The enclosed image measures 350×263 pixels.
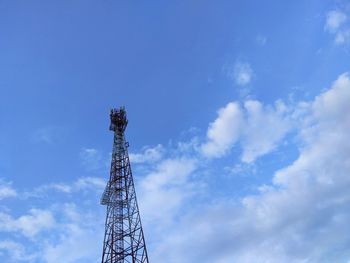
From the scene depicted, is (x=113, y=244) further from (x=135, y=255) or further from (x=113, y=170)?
(x=113, y=170)

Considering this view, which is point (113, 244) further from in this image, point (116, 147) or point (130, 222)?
point (116, 147)

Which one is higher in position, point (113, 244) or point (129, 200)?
point (129, 200)

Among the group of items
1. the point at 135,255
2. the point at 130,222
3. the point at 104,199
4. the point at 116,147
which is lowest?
the point at 135,255

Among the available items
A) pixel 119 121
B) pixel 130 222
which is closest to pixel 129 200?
pixel 130 222

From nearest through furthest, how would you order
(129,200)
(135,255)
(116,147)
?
(135,255) < (129,200) < (116,147)

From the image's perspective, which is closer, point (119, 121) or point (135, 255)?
point (135, 255)

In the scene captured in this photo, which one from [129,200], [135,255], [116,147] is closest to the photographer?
[135,255]

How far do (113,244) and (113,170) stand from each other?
9560 mm

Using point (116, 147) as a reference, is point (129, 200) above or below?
below

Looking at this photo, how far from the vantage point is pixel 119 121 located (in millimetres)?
60344

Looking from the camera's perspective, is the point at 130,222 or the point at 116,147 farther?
the point at 116,147

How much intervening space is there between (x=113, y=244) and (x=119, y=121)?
636 inches

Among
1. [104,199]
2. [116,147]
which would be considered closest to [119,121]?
[116,147]

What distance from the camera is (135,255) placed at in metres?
51.5
